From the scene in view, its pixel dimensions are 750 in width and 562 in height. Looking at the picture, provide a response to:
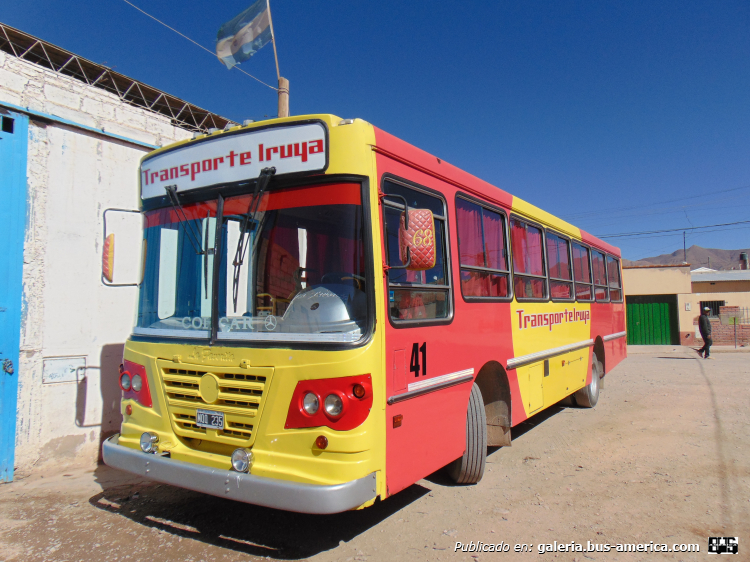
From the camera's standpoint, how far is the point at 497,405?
17.9 ft

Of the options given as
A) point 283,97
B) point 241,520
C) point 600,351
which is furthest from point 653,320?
point 241,520

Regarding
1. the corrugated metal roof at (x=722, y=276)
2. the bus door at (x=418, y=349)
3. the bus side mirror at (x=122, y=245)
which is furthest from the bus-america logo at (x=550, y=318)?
the corrugated metal roof at (x=722, y=276)

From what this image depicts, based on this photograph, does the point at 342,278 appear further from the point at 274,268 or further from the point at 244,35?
the point at 244,35

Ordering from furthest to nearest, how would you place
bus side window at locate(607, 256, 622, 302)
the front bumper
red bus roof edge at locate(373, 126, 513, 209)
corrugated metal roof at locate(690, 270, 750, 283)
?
corrugated metal roof at locate(690, 270, 750, 283) → bus side window at locate(607, 256, 622, 302) → red bus roof edge at locate(373, 126, 513, 209) → the front bumper

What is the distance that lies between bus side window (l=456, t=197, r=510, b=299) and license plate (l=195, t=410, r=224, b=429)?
228 centimetres

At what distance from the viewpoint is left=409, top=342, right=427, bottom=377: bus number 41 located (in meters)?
3.88

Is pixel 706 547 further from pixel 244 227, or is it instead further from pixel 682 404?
pixel 682 404

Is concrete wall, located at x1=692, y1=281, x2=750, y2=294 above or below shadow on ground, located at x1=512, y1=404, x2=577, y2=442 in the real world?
above

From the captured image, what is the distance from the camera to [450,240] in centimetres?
462

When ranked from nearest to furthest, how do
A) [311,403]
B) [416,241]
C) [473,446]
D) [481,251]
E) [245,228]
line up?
[311,403] → [416,241] → [245,228] → [473,446] → [481,251]

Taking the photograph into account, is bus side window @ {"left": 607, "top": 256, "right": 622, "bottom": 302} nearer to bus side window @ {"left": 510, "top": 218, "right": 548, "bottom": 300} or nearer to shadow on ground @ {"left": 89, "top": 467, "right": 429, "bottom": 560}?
bus side window @ {"left": 510, "top": 218, "right": 548, "bottom": 300}

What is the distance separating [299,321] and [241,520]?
190 centimetres

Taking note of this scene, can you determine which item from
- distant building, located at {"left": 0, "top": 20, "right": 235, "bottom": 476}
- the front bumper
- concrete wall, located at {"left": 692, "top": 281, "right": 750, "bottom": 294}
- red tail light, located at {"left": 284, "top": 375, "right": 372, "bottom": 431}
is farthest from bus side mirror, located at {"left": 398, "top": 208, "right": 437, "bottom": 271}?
concrete wall, located at {"left": 692, "top": 281, "right": 750, "bottom": 294}

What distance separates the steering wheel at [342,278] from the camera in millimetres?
3525
